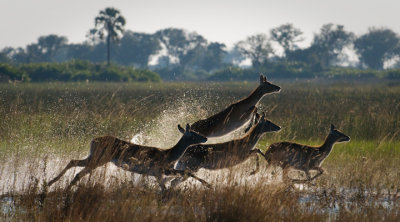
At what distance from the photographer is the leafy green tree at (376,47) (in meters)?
145

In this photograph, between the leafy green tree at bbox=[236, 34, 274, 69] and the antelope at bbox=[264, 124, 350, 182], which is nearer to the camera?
the antelope at bbox=[264, 124, 350, 182]

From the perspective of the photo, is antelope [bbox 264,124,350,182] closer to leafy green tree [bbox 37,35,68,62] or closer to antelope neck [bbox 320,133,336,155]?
antelope neck [bbox 320,133,336,155]

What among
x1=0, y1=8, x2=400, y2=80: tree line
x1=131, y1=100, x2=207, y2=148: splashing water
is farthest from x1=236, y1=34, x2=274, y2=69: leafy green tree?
x1=131, y1=100, x2=207, y2=148: splashing water

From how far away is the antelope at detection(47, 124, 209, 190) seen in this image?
9.91 metres

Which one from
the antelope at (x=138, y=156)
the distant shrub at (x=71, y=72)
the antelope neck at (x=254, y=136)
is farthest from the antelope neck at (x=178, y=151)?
the distant shrub at (x=71, y=72)

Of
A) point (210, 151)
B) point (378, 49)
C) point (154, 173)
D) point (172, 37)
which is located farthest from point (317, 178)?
point (172, 37)

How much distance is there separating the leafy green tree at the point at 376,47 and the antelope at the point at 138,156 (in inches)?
5330

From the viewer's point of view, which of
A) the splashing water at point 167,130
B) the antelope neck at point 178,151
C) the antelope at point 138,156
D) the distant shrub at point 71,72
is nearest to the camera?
the antelope at point 138,156

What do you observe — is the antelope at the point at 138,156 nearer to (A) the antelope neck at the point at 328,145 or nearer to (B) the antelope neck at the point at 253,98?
(B) the antelope neck at the point at 253,98

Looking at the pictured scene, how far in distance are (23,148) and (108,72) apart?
66698 mm

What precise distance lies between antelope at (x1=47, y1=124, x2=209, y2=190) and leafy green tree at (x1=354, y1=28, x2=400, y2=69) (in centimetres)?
13538

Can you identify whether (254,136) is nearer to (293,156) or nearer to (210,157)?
(293,156)

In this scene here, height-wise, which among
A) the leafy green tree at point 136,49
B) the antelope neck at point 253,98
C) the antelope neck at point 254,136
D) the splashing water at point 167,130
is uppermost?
the leafy green tree at point 136,49

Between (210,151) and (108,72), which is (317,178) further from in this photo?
(108,72)
